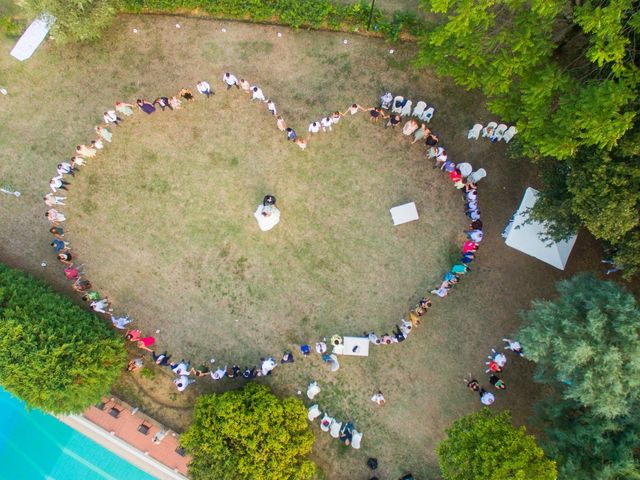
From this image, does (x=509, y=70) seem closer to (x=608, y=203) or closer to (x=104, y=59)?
(x=608, y=203)

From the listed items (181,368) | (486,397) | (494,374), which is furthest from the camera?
(494,374)

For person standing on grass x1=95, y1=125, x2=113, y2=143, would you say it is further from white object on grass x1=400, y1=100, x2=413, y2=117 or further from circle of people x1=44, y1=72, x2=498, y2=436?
white object on grass x1=400, y1=100, x2=413, y2=117

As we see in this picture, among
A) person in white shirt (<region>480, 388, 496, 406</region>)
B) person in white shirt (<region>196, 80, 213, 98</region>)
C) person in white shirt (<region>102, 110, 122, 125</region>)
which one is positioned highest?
person in white shirt (<region>196, 80, 213, 98</region>)

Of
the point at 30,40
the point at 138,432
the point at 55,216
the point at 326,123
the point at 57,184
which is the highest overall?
the point at 326,123

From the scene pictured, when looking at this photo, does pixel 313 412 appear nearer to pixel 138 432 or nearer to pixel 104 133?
pixel 138 432

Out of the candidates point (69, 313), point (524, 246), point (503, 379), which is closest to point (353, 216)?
point (524, 246)

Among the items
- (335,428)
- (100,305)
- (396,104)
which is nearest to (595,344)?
(335,428)

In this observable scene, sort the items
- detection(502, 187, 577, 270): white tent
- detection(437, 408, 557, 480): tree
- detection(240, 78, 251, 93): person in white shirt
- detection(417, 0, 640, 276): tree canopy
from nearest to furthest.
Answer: detection(417, 0, 640, 276): tree canopy < detection(437, 408, 557, 480): tree < detection(502, 187, 577, 270): white tent < detection(240, 78, 251, 93): person in white shirt

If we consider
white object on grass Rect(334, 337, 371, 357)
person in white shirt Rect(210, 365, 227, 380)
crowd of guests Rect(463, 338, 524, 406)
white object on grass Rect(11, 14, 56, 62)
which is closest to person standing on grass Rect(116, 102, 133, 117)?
white object on grass Rect(11, 14, 56, 62)
